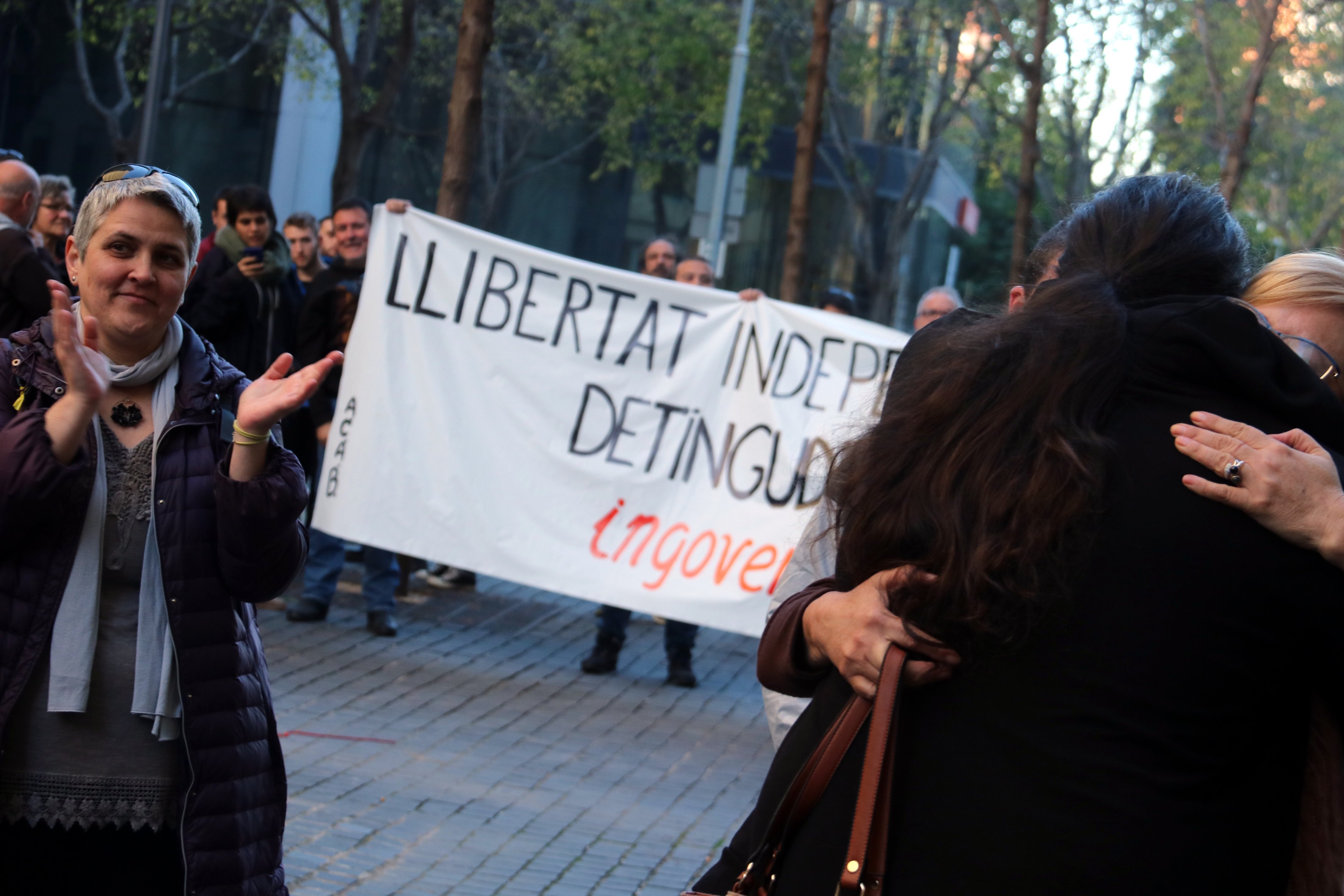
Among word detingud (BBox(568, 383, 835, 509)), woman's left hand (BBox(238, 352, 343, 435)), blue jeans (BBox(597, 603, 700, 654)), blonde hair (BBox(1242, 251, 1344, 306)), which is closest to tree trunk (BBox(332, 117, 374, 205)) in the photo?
word detingud (BBox(568, 383, 835, 509))

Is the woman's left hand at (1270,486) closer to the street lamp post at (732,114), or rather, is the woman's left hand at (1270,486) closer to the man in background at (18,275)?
the man in background at (18,275)

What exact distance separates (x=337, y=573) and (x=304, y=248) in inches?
77.3

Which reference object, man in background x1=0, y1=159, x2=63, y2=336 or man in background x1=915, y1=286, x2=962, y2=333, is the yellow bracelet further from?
man in background x1=915, y1=286, x2=962, y2=333

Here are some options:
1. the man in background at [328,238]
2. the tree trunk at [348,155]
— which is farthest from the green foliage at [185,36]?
the man in background at [328,238]

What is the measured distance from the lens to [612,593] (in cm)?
756

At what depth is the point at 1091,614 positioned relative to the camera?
1.69 metres

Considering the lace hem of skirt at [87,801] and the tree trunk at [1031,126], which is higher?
the tree trunk at [1031,126]

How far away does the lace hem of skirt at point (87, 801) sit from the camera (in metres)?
2.55

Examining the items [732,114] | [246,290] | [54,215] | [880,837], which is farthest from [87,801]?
[732,114]

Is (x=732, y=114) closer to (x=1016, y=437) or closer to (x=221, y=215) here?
(x=221, y=215)

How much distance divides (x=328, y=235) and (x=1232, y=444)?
843 cm

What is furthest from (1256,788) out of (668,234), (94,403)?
(668,234)

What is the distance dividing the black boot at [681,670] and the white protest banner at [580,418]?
0.70 meters

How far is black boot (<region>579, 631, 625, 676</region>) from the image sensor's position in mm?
8016
